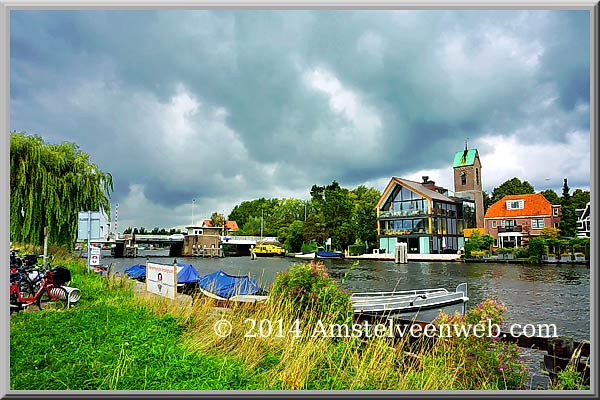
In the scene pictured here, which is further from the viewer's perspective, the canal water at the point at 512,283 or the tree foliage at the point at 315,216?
the canal water at the point at 512,283

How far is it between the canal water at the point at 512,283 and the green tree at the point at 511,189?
1409 mm

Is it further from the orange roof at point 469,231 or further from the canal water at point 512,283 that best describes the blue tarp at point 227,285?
the orange roof at point 469,231

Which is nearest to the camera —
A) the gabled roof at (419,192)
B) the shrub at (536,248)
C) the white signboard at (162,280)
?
the white signboard at (162,280)

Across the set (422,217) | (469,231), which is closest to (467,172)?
(469,231)

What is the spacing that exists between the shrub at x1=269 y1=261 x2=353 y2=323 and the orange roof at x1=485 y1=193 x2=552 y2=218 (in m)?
2.67

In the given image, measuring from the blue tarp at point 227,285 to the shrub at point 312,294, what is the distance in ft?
3.81

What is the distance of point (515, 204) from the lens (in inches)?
213

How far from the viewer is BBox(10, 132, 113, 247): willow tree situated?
7.74 meters

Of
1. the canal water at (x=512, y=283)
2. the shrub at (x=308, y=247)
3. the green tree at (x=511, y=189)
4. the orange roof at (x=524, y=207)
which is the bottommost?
the canal water at (x=512, y=283)

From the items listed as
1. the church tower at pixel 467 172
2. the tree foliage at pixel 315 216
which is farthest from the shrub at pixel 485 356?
the tree foliage at pixel 315 216

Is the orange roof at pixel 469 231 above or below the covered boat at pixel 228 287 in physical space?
above

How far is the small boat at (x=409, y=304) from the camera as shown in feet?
15.2

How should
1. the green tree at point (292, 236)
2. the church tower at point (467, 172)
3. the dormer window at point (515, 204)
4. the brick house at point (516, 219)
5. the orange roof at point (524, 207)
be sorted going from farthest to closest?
the green tree at point (292, 236) < the brick house at point (516, 219) < the orange roof at point (524, 207) < the dormer window at point (515, 204) < the church tower at point (467, 172)

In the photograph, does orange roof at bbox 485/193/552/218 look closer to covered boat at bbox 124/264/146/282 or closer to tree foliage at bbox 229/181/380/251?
tree foliage at bbox 229/181/380/251
